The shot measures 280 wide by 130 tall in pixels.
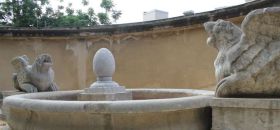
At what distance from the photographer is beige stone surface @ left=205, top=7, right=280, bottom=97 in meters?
3.04

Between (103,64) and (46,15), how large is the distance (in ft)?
44.1

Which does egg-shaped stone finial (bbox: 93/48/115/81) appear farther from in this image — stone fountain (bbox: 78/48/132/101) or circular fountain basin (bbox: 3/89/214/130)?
circular fountain basin (bbox: 3/89/214/130)

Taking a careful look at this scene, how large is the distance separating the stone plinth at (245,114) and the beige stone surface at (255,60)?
15 centimetres

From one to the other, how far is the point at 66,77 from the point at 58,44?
4.11ft

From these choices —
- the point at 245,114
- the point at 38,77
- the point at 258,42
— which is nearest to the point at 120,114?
the point at 245,114

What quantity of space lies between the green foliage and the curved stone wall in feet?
16.0

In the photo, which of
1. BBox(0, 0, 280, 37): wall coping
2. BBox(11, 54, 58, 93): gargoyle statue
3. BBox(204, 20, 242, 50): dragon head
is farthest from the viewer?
BBox(0, 0, 280, 37): wall coping

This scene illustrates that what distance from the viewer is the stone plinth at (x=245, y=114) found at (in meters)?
2.91

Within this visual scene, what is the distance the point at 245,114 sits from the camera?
9.85 ft

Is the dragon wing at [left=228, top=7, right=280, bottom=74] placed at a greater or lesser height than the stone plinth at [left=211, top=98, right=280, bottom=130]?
greater

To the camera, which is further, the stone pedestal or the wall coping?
the wall coping

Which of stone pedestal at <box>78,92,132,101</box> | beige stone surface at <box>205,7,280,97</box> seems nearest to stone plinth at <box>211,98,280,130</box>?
beige stone surface at <box>205,7,280,97</box>

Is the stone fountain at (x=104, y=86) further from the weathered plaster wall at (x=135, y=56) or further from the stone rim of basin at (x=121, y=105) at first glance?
the weathered plaster wall at (x=135, y=56)

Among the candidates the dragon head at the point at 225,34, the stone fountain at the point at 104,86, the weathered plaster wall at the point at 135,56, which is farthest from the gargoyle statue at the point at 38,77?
the weathered plaster wall at the point at 135,56
